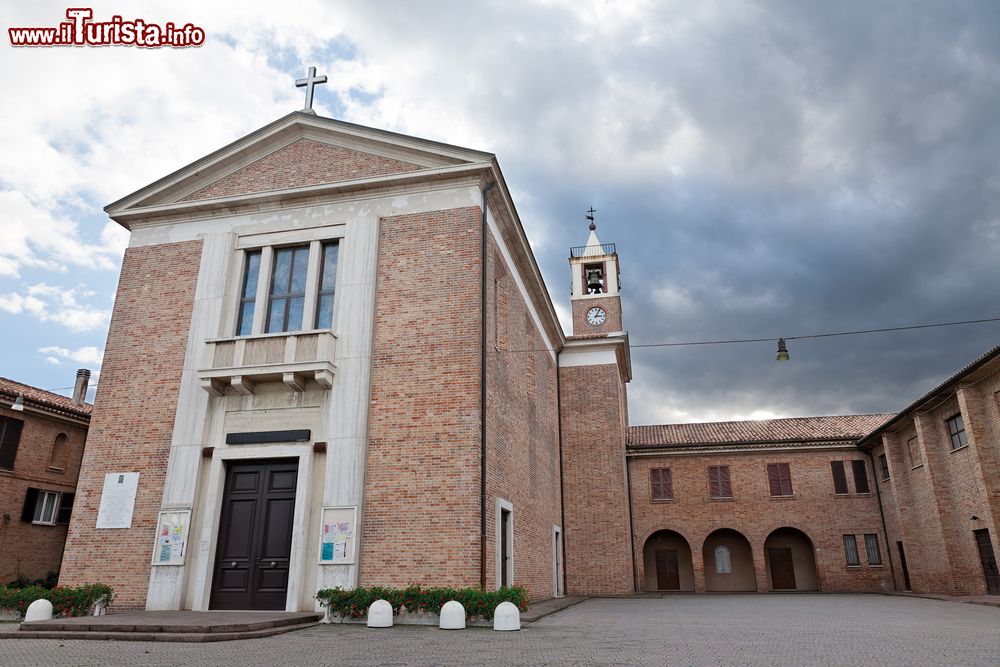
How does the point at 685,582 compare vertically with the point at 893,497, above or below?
below

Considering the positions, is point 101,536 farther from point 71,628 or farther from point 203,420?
point 71,628

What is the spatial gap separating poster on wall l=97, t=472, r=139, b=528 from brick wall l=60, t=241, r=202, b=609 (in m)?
0.12

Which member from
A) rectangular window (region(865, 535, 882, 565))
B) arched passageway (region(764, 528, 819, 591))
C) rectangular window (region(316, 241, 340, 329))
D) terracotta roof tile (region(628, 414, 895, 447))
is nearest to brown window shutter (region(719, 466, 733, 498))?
terracotta roof tile (region(628, 414, 895, 447))

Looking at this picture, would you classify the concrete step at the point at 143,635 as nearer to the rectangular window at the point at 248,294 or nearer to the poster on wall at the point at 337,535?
the poster on wall at the point at 337,535

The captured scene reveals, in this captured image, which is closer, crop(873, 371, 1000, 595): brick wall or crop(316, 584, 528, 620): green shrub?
crop(316, 584, 528, 620): green shrub

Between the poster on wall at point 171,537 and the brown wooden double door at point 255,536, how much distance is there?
66cm

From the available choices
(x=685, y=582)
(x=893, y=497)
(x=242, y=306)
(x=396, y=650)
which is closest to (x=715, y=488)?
(x=685, y=582)

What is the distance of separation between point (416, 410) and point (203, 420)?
476cm

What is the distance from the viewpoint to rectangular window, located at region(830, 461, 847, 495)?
1165 inches

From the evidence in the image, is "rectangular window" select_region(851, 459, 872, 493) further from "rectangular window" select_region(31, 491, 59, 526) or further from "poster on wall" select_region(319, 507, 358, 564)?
"rectangular window" select_region(31, 491, 59, 526)

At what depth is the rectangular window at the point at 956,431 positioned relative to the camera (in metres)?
21.0

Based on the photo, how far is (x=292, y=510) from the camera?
1383 centimetres

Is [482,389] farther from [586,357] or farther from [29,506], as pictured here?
[29,506]

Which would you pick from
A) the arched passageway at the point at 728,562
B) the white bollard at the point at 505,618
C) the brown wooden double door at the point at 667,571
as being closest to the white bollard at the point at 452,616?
the white bollard at the point at 505,618
